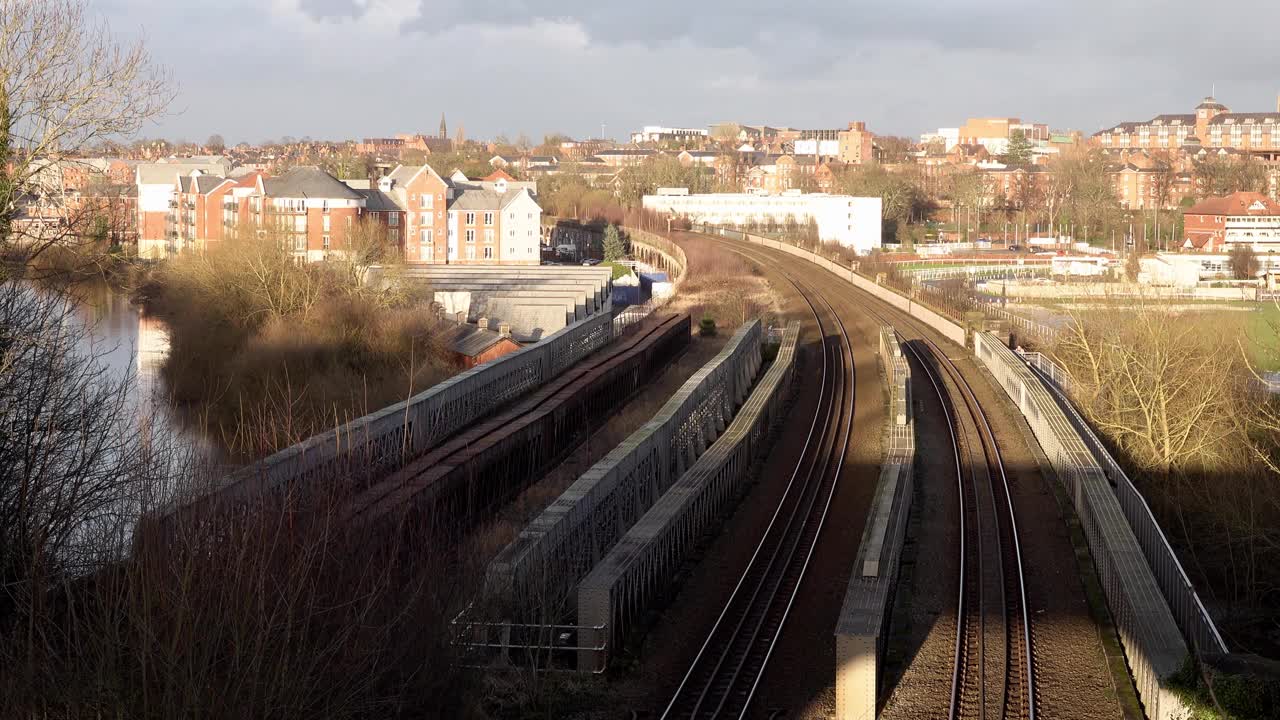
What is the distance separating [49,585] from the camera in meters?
6.43

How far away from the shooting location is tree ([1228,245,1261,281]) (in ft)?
170

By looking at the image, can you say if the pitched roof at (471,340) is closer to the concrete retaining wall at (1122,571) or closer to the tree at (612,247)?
the concrete retaining wall at (1122,571)

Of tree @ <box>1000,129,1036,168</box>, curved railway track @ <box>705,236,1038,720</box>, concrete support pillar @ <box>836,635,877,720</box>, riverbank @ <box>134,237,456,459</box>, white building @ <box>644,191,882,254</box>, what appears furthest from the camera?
tree @ <box>1000,129,1036,168</box>

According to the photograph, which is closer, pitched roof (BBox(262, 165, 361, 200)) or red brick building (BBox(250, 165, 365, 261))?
red brick building (BBox(250, 165, 365, 261))

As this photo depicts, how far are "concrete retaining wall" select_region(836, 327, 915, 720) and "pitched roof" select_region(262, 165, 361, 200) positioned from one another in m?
31.2

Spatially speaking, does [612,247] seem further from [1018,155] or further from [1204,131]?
[1204,131]

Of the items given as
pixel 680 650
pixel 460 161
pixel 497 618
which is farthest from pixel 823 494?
pixel 460 161

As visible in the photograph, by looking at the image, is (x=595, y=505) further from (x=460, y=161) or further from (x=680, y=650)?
(x=460, y=161)

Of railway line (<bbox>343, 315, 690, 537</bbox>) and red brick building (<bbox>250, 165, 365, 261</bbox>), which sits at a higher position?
red brick building (<bbox>250, 165, 365, 261</bbox>)

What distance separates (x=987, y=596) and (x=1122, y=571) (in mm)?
1196

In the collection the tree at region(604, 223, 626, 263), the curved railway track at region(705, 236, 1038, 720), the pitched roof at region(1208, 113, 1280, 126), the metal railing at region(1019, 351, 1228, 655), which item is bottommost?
the curved railway track at region(705, 236, 1038, 720)

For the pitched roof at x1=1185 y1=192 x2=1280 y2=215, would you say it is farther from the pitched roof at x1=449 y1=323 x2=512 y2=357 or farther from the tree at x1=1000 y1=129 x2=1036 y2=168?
the pitched roof at x1=449 y1=323 x2=512 y2=357

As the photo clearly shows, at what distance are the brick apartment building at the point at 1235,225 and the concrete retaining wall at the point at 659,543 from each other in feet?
161

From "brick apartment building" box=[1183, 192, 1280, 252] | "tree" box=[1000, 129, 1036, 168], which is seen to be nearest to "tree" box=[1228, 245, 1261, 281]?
"brick apartment building" box=[1183, 192, 1280, 252]
